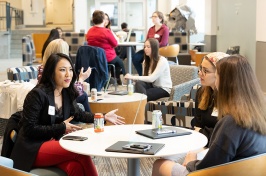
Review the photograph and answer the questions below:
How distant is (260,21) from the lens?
8.79 meters

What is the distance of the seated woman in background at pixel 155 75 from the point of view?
6066 millimetres

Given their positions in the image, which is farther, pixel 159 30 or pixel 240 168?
pixel 159 30

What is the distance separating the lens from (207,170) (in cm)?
232

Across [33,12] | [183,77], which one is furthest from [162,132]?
[33,12]

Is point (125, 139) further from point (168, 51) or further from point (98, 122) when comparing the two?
point (168, 51)

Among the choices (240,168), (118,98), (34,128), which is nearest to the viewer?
(240,168)

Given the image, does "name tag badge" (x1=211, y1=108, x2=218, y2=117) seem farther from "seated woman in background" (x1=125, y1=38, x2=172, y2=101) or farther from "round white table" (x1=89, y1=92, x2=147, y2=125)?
"seated woman in background" (x1=125, y1=38, x2=172, y2=101)

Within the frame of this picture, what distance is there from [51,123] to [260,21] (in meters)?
6.14

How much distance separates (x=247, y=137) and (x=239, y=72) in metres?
0.34

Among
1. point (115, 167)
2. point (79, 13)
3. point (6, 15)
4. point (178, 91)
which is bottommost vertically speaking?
point (115, 167)

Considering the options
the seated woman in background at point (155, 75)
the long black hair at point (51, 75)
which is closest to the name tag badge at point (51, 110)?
the long black hair at point (51, 75)

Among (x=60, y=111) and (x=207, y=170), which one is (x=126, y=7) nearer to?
(x=60, y=111)

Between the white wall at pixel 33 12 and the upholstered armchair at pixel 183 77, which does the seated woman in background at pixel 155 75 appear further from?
the white wall at pixel 33 12

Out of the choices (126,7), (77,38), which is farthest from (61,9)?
(77,38)
